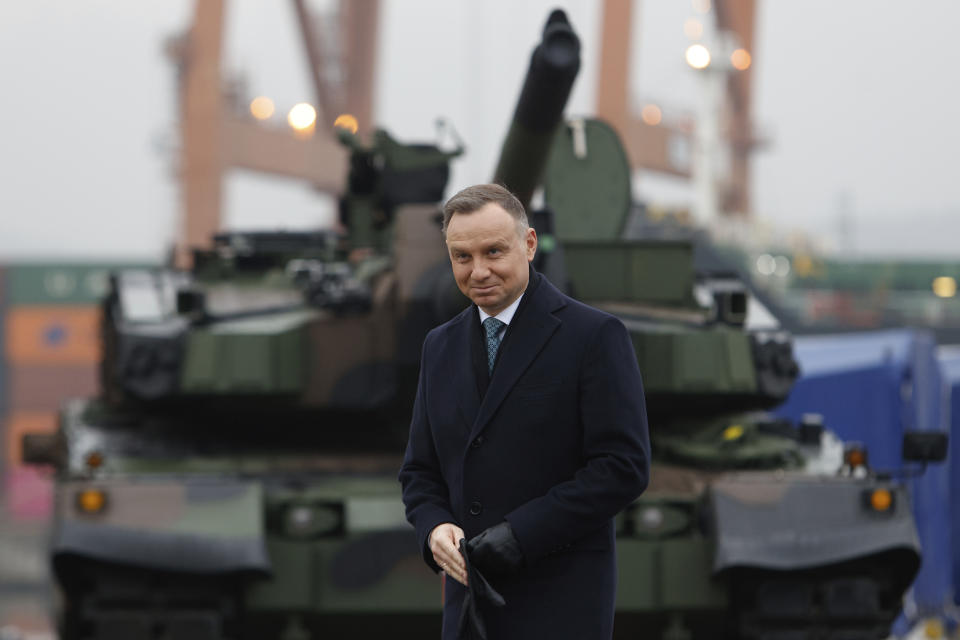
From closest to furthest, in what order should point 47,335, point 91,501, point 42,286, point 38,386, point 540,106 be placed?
point 540,106 < point 91,501 < point 38,386 < point 47,335 < point 42,286

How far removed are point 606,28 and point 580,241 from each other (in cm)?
3272

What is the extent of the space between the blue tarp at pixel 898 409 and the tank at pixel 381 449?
146 inches

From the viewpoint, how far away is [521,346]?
365cm

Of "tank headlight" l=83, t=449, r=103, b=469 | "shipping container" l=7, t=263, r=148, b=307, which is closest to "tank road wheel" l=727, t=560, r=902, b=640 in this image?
"tank headlight" l=83, t=449, r=103, b=469

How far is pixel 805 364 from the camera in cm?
1661

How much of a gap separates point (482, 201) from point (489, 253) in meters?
0.12

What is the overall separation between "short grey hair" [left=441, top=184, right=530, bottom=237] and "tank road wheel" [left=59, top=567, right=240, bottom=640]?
447cm

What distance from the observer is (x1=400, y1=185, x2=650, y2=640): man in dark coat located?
139 inches

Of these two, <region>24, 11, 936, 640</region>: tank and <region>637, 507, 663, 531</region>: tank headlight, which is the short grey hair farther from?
<region>637, 507, 663, 531</region>: tank headlight

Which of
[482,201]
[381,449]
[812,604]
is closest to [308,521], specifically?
[381,449]

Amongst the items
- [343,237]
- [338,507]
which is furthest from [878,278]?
[338,507]

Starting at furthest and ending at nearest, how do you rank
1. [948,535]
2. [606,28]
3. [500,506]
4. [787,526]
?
[606,28] < [948,535] < [787,526] < [500,506]

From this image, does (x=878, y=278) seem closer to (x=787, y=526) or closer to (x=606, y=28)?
(x=606, y=28)

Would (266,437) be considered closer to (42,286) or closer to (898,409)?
(898,409)
